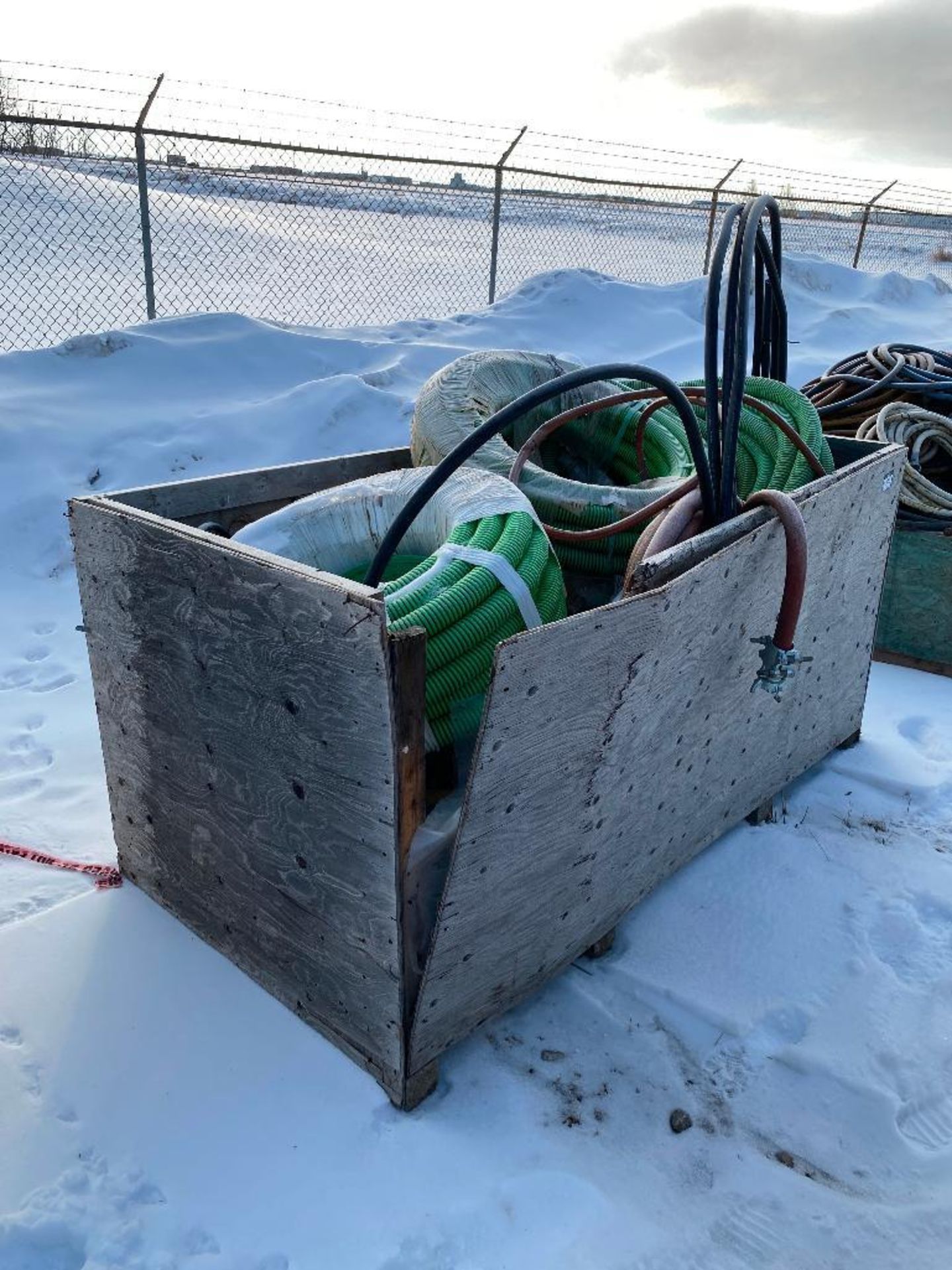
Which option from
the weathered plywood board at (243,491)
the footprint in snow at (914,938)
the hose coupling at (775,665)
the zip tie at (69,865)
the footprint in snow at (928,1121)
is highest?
the weathered plywood board at (243,491)

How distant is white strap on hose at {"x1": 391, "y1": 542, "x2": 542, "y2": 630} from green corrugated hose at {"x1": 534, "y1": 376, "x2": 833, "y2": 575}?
68 centimetres

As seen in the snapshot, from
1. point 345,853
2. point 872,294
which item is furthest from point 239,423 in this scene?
point 872,294

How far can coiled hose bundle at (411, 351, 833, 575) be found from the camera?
289 centimetres

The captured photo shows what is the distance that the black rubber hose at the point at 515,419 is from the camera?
1884 mm

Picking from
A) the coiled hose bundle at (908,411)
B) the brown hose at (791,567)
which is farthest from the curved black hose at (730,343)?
the coiled hose bundle at (908,411)

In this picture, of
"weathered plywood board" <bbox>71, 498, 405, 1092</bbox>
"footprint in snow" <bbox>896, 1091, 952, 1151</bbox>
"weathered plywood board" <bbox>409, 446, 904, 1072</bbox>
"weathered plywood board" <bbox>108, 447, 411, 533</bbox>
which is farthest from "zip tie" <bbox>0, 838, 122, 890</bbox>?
"footprint in snow" <bbox>896, 1091, 952, 1151</bbox>

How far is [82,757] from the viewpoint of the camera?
3.07 meters

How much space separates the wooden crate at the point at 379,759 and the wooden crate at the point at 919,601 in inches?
60.6

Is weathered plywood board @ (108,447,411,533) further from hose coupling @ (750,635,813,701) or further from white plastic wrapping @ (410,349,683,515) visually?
hose coupling @ (750,635,813,701)

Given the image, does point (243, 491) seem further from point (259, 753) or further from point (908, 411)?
point (908, 411)

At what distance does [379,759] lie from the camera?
1.61m

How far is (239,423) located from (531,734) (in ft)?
14.4

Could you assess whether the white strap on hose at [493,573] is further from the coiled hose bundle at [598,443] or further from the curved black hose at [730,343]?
the coiled hose bundle at [598,443]

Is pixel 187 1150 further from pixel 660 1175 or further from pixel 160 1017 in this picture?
pixel 660 1175
